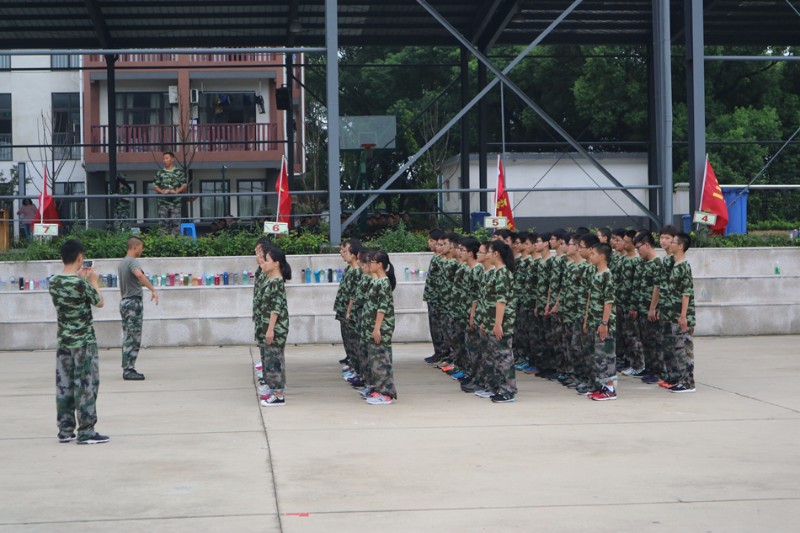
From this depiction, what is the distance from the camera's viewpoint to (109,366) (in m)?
14.7

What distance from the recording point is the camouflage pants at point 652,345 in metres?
12.5

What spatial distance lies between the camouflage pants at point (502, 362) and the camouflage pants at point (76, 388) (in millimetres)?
4032

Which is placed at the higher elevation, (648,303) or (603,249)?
(603,249)

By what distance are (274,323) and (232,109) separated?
28494 mm

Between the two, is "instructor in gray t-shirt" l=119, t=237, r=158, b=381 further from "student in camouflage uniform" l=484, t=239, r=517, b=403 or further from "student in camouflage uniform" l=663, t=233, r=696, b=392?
"student in camouflage uniform" l=663, t=233, r=696, b=392

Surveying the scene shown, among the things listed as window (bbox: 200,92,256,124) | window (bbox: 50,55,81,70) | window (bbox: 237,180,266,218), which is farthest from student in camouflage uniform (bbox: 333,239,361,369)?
window (bbox: 50,55,81,70)

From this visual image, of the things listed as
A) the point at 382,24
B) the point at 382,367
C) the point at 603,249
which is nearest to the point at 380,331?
the point at 382,367

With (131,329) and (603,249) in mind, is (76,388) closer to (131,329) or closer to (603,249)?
(131,329)

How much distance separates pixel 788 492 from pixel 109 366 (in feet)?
32.3

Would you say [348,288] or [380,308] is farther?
[348,288]

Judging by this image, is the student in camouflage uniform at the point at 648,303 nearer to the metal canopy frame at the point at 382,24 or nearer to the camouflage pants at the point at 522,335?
the camouflage pants at the point at 522,335

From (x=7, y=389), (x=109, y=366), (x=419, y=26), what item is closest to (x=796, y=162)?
(x=419, y=26)

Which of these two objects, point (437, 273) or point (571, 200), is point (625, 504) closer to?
point (437, 273)

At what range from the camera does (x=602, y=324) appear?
1134 cm
